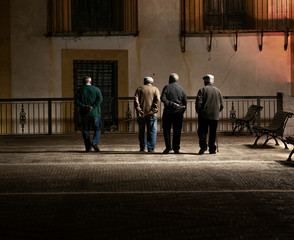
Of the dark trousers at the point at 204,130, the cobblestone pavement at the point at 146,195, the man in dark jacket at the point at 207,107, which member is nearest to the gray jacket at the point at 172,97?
the man in dark jacket at the point at 207,107

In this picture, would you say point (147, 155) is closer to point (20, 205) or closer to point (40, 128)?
point (20, 205)

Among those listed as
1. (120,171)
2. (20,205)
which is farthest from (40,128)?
(20,205)

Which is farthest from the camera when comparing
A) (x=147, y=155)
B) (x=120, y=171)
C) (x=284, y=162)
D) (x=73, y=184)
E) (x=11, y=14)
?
(x=11, y=14)

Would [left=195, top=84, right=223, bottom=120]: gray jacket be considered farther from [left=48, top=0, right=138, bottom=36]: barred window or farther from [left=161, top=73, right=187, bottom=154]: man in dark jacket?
[left=48, top=0, right=138, bottom=36]: barred window

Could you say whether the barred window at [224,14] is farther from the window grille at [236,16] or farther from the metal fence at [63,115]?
the metal fence at [63,115]

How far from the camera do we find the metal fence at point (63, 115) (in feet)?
62.2

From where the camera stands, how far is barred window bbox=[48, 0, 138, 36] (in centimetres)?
1917

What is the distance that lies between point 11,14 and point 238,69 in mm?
7939

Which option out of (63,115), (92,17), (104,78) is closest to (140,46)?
(104,78)

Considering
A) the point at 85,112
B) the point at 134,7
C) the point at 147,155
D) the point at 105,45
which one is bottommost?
the point at 147,155

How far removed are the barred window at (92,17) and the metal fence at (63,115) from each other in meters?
2.43

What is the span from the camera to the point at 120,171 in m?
9.73

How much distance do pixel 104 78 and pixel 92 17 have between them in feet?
7.07

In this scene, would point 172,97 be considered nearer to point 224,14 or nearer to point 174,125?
point 174,125
